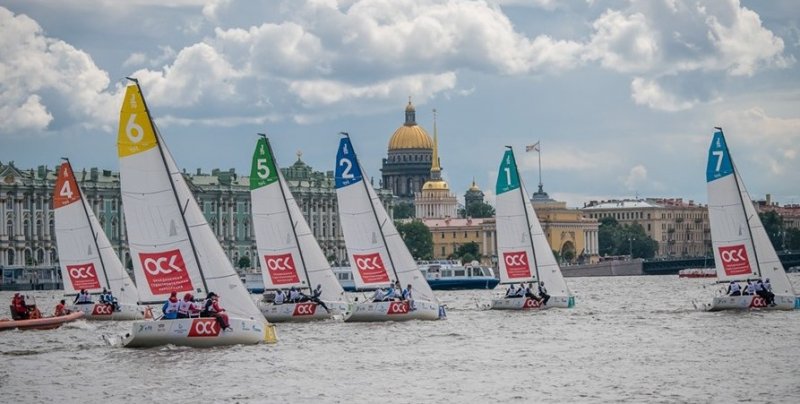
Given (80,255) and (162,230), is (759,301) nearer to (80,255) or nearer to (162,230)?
(162,230)

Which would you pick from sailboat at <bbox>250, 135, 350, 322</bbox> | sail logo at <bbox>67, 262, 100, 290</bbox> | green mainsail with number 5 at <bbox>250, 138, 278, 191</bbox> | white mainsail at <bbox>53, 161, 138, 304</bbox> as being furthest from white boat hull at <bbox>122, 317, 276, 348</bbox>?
sail logo at <bbox>67, 262, 100, 290</bbox>

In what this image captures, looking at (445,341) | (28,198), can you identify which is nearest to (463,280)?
(28,198)

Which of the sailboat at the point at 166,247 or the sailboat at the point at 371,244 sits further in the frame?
the sailboat at the point at 371,244

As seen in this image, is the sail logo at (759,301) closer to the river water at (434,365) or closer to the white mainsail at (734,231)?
the river water at (434,365)

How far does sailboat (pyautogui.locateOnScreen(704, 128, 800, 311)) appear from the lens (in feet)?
173

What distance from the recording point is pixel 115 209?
490 ft

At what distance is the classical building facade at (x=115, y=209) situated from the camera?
461 feet

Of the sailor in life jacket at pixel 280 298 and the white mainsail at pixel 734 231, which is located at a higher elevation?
the white mainsail at pixel 734 231

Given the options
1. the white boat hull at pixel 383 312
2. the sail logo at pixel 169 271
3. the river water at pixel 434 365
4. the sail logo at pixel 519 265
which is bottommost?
the river water at pixel 434 365

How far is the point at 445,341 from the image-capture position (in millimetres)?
45125

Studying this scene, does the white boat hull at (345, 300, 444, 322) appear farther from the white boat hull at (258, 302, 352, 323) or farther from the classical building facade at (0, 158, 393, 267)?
the classical building facade at (0, 158, 393, 267)

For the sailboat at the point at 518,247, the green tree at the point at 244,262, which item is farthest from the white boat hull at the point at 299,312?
the green tree at the point at 244,262

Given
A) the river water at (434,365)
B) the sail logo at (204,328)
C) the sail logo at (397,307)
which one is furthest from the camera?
the sail logo at (397,307)

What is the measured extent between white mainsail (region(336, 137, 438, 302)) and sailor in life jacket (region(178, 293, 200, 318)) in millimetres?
13859
